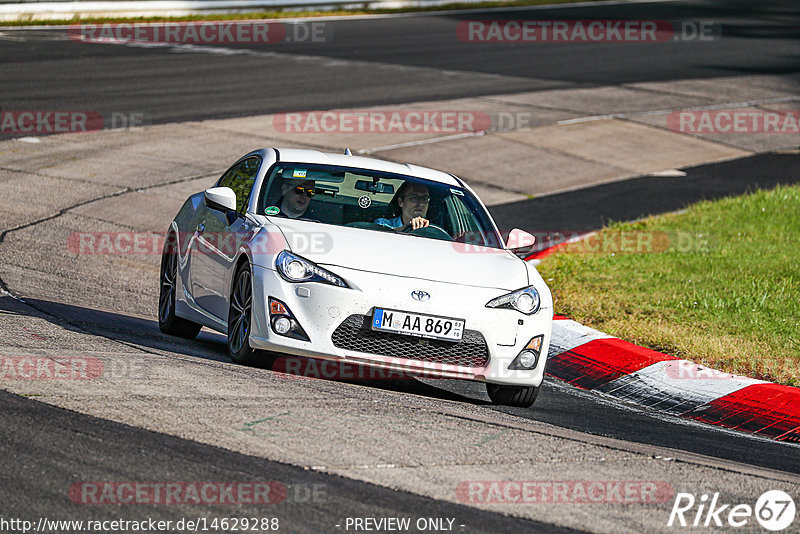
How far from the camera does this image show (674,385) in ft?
29.4

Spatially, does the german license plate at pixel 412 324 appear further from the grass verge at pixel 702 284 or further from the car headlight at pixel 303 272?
the grass verge at pixel 702 284

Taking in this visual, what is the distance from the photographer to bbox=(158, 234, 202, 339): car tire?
9336mm

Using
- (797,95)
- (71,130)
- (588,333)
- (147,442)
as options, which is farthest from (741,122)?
(147,442)

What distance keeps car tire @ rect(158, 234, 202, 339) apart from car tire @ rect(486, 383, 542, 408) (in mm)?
2581

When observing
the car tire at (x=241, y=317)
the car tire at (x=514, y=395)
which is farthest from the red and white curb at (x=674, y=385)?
the car tire at (x=241, y=317)

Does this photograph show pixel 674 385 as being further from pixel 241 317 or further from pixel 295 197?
pixel 241 317

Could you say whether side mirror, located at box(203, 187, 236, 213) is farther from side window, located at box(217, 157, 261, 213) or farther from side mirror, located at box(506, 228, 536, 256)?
side mirror, located at box(506, 228, 536, 256)

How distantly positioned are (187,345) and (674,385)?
11.6ft

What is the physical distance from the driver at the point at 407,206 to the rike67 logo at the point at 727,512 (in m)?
3.43

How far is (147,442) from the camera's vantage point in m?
5.66

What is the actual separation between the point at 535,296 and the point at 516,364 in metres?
0.46

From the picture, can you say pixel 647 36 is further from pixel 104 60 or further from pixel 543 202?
pixel 543 202

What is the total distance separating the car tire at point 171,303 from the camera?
9.34 meters

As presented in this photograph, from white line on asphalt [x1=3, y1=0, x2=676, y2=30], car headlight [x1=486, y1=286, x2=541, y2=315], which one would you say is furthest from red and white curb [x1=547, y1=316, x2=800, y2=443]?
white line on asphalt [x1=3, y1=0, x2=676, y2=30]
